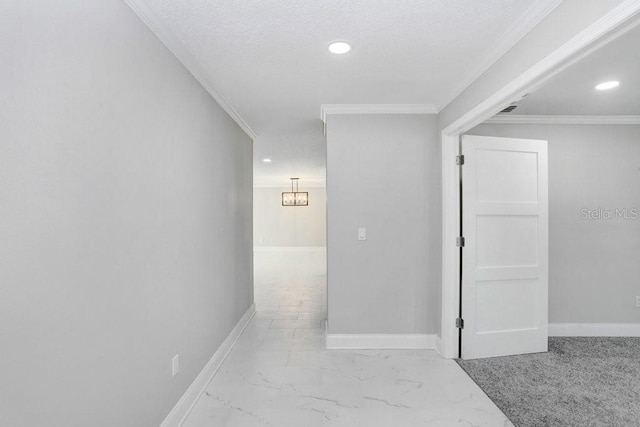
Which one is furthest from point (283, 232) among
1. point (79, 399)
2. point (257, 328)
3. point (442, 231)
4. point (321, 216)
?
point (79, 399)

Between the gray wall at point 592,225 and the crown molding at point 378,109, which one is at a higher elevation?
the crown molding at point 378,109

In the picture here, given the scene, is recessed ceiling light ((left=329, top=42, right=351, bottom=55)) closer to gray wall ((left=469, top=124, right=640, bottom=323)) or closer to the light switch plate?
the light switch plate

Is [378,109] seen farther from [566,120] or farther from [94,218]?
[94,218]

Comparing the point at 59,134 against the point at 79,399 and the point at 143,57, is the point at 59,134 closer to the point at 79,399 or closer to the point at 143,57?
the point at 143,57

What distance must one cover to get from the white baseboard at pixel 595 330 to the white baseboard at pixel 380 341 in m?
1.50

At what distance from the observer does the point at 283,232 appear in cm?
1166

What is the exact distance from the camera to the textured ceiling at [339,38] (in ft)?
5.78

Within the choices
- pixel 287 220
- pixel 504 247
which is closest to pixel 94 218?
pixel 504 247

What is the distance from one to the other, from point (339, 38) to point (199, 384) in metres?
2.55

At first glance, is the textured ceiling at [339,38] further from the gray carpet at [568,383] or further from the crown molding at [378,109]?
the gray carpet at [568,383]

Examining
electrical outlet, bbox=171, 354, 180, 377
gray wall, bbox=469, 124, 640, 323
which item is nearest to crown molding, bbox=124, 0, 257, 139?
electrical outlet, bbox=171, 354, 180, 377

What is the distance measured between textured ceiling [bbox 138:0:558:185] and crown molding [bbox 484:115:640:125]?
36.7 inches

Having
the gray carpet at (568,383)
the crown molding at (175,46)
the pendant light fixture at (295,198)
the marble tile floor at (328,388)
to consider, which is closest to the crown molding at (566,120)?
the gray carpet at (568,383)

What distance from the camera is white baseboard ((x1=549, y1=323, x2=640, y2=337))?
3.71m
